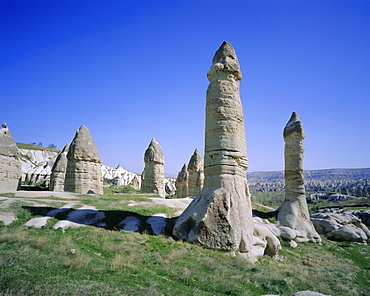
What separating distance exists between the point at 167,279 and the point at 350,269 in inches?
352

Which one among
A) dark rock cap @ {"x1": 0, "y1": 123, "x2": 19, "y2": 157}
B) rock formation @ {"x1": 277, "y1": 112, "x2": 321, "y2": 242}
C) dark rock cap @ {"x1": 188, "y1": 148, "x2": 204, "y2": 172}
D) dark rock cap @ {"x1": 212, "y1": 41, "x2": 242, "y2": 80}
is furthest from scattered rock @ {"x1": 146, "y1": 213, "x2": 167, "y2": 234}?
dark rock cap @ {"x1": 188, "y1": 148, "x2": 204, "y2": 172}

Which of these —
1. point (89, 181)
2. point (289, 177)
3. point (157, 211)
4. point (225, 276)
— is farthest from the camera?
point (289, 177)

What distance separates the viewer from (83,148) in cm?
1786

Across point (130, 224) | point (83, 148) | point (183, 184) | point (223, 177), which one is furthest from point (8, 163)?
point (183, 184)

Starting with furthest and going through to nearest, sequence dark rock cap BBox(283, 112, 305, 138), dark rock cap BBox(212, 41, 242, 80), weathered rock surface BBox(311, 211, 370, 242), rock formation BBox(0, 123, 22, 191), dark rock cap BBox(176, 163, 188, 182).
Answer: dark rock cap BBox(176, 163, 188, 182) → dark rock cap BBox(283, 112, 305, 138) → weathered rock surface BBox(311, 211, 370, 242) → rock formation BBox(0, 123, 22, 191) → dark rock cap BBox(212, 41, 242, 80)

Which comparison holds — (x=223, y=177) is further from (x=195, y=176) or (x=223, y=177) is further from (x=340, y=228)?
(x=195, y=176)

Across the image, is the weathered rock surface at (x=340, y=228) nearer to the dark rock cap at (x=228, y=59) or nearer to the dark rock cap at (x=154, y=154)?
the dark rock cap at (x=154, y=154)

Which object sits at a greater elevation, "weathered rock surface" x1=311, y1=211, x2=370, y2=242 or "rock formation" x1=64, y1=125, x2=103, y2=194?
"rock formation" x1=64, y1=125, x2=103, y2=194

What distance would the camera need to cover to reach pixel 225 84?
1148cm

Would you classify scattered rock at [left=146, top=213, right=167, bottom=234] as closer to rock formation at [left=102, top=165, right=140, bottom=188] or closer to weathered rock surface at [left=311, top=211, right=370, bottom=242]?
weathered rock surface at [left=311, top=211, right=370, bottom=242]

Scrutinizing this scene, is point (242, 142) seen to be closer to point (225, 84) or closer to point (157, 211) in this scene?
point (225, 84)

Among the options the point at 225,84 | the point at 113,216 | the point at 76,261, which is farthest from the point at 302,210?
the point at 76,261

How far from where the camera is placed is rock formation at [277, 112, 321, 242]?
17922 mm

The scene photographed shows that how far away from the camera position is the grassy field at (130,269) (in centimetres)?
469
